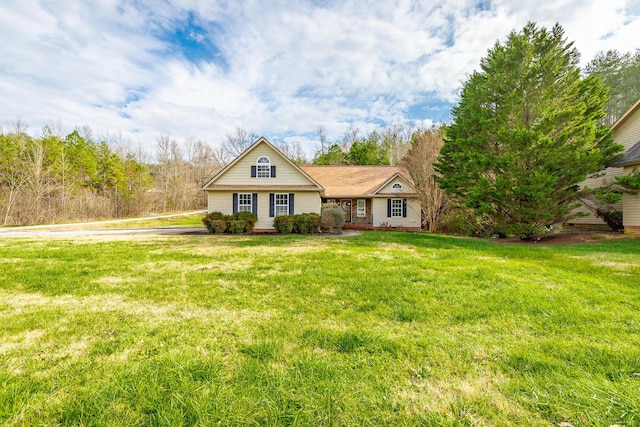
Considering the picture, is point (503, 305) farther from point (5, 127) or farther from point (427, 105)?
point (5, 127)

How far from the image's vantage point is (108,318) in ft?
12.1

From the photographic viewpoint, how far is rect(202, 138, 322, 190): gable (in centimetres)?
1681

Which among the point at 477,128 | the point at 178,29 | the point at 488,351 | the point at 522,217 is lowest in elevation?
the point at 488,351

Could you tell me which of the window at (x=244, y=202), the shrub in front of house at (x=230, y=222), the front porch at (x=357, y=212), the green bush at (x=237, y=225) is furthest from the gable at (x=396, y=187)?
the green bush at (x=237, y=225)

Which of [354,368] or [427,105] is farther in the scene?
[427,105]

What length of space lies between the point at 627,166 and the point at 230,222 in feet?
68.0

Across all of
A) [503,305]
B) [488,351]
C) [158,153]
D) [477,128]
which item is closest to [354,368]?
[488,351]

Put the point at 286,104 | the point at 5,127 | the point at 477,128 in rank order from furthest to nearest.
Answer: the point at 5,127
the point at 286,104
the point at 477,128

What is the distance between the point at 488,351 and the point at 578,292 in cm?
331

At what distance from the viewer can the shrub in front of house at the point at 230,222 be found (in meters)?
15.7

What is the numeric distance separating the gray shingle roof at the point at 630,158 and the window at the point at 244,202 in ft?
63.9

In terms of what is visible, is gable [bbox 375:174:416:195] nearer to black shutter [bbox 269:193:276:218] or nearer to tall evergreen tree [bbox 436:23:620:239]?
tall evergreen tree [bbox 436:23:620:239]

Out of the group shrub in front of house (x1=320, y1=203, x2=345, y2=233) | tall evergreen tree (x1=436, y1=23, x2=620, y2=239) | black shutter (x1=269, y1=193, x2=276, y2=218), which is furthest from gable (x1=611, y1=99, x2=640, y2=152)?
black shutter (x1=269, y1=193, x2=276, y2=218)

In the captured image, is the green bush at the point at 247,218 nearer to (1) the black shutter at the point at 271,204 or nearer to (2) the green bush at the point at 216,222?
(2) the green bush at the point at 216,222
